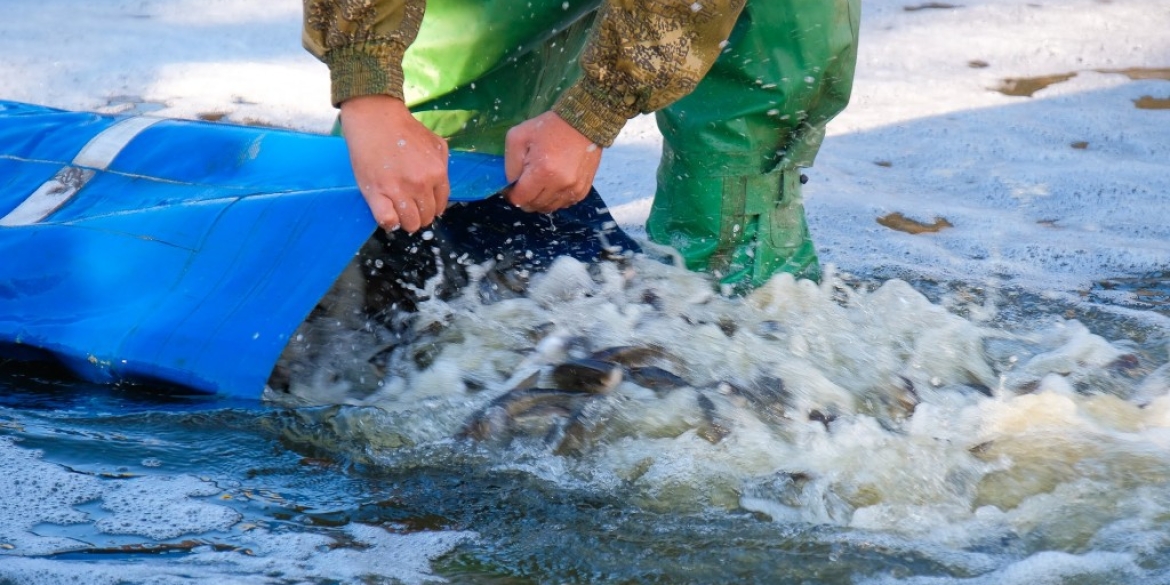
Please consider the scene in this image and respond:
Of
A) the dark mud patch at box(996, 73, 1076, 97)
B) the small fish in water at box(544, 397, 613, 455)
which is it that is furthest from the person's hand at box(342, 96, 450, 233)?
the dark mud patch at box(996, 73, 1076, 97)

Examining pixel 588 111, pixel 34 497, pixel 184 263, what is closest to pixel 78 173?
pixel 184 263

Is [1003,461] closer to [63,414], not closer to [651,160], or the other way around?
[63,414]

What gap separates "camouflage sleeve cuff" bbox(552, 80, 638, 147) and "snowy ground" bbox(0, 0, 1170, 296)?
92cm

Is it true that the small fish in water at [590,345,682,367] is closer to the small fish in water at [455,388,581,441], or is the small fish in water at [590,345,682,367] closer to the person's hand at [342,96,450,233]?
the small fish in water at [455,388,581,441]

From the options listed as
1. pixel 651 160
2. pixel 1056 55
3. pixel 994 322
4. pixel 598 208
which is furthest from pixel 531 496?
pixel 1056 55

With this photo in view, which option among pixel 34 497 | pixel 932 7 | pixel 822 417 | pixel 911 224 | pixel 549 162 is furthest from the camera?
pixel 932 7

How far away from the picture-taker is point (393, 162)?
1.72 metres

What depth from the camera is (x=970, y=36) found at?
14.2 ft

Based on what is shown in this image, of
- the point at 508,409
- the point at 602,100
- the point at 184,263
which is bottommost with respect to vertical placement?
the point at 508,409

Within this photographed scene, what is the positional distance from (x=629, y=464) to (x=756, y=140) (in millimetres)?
806

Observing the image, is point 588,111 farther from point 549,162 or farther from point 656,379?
point 656,379

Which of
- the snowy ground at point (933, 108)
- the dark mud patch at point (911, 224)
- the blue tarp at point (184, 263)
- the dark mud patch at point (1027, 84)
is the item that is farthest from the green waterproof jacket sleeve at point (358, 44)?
the dark mud patch at point (1027, 84)

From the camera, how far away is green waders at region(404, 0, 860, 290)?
80.7 inches

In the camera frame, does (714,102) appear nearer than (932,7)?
Yes
